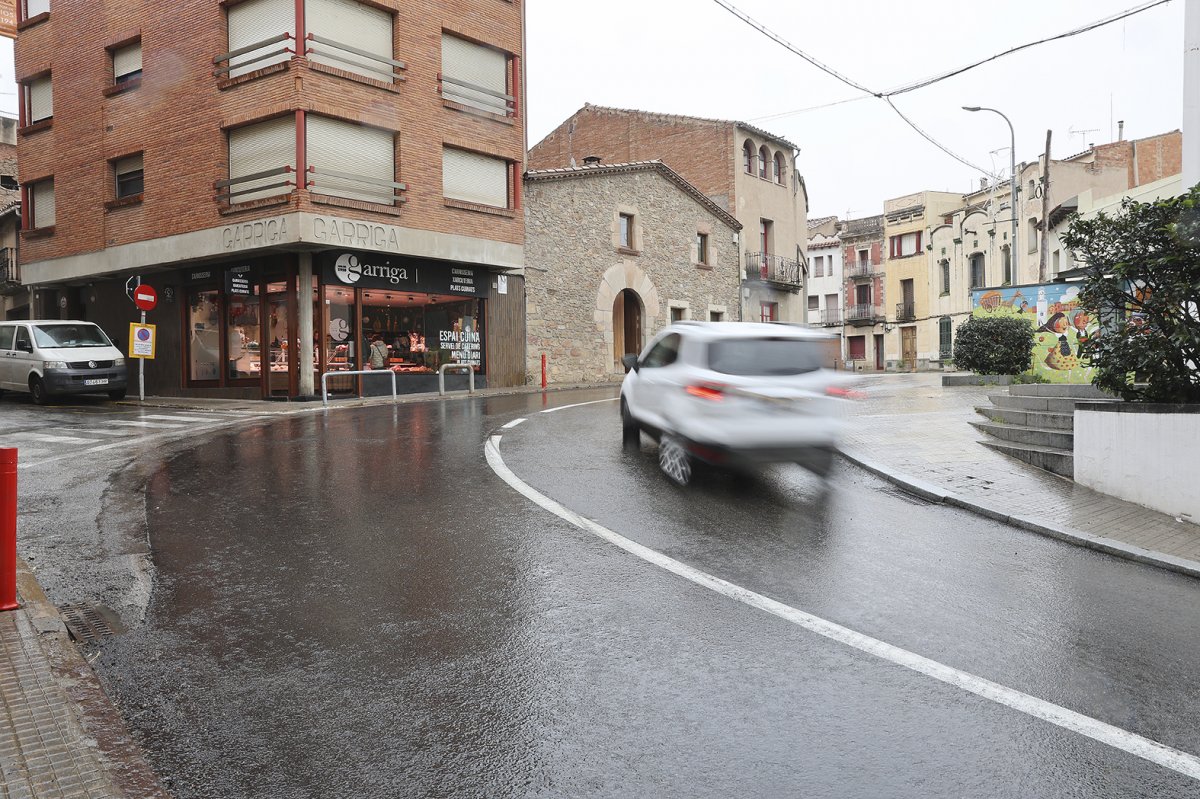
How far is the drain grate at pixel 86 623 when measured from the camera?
4.35 metres

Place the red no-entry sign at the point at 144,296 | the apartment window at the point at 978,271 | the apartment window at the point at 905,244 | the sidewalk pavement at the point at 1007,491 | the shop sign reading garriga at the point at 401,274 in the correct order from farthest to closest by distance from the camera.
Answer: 1. the apartment window at the point at 905,244
2. the apartment window at the point at 978,271
3. the shop sign reading garriga at the point at 401,274
4. the red no-entry sign at the point at 144,296
5. the sidewalk pavement at the point at 1007,491

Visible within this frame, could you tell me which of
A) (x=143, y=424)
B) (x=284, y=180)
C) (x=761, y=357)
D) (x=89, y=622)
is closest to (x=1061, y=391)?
(x=761, y=357)

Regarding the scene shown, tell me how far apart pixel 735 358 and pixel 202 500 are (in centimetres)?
495

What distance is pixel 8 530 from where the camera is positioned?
466 centimetres

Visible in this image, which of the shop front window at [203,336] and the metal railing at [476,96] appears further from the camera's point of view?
the metal railing at [476,96]

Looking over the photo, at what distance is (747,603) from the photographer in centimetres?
483

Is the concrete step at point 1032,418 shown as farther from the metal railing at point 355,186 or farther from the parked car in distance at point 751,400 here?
the metal railing at point 355,186

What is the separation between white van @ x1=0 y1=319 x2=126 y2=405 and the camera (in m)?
19.2

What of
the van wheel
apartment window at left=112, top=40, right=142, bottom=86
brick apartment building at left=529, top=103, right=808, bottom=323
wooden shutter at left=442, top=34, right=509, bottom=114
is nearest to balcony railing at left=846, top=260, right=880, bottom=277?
brick apartment building at left=529, top=103, right=808, bottom=323

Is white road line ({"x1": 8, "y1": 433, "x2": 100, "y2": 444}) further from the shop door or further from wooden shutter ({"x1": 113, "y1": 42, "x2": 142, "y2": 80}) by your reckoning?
the shop door

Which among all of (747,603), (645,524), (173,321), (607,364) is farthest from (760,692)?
(607,364)

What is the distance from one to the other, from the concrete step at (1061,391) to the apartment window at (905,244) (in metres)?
45.9

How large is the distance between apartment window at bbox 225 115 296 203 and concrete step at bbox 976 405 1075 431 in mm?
15886

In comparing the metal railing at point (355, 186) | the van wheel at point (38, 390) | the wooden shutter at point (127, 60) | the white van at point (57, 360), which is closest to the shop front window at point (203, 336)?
the white van at point (57, 360)
